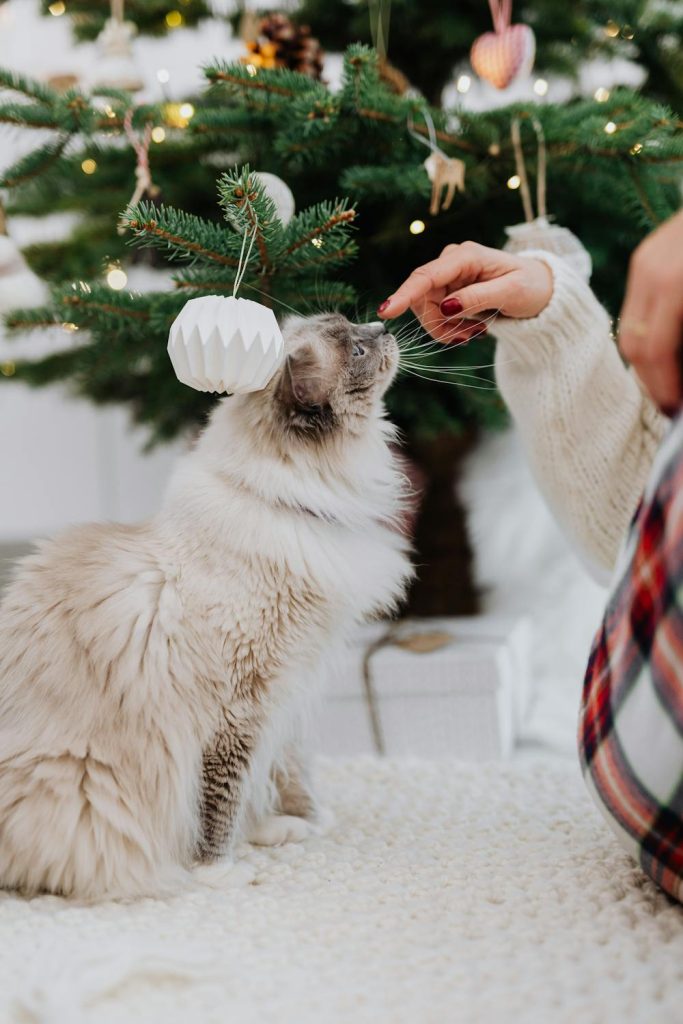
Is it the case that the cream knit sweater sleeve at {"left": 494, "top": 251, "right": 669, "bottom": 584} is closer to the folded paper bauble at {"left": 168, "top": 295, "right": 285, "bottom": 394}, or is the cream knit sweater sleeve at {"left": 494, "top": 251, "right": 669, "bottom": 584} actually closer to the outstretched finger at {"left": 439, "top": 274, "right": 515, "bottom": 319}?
the outstretched finger at {"left": 439, "top": 274, "right": 515, "bottom": 319}

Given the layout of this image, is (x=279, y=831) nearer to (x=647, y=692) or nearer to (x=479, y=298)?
(x=647, y=692)

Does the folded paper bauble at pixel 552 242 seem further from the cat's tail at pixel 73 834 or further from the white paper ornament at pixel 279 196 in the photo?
the cat's tail at pixel 73 834

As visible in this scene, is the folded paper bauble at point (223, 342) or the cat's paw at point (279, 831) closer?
the folded paper bauble at point (223, 342)

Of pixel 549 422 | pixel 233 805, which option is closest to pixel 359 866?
pixel 233 805

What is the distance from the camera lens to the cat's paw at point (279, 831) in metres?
1.02

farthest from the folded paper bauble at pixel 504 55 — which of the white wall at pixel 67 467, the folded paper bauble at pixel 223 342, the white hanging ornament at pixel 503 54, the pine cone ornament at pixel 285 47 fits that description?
the white wall at pixel 67 467

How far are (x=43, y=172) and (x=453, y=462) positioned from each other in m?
0.96

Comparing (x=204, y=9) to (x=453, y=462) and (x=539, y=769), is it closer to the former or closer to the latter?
Result: (x=453, y=462)

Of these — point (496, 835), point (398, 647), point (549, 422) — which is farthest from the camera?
point (398, 647)

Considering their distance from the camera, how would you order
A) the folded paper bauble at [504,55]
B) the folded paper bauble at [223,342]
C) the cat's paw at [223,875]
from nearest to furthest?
the folded paper bauble at [223,342], the cat's paw at [223,875], the folded paper bauble at [504,55]

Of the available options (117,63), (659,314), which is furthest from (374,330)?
(117,63)

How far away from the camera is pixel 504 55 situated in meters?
1.26

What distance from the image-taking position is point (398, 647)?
1.47 metres

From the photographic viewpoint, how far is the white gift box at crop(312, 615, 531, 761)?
1.41 meters
